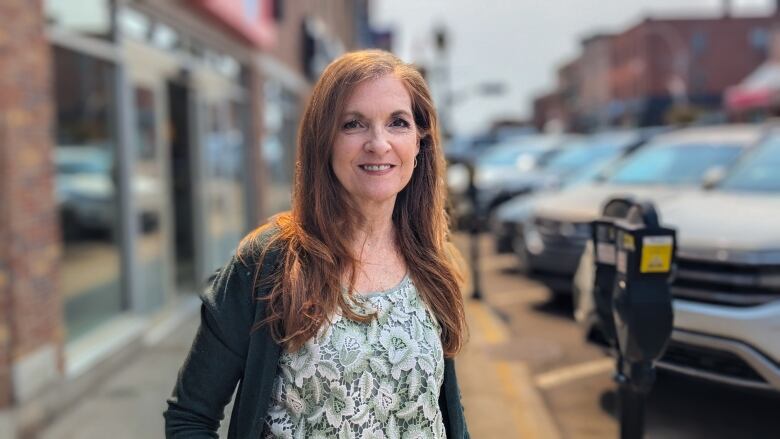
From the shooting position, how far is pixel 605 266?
3625 millimetres

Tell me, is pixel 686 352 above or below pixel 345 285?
below

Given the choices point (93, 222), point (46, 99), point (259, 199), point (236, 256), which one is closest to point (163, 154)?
point (93, 222)

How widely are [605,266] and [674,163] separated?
395cm

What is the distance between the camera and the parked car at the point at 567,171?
9.28 meters

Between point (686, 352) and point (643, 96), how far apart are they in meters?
59.0

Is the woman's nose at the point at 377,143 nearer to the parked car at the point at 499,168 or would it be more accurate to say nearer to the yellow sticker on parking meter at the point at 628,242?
the yellow sticker on parking meter at the point at 628,242

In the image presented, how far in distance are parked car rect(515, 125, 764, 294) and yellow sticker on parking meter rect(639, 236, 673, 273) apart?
3.20m

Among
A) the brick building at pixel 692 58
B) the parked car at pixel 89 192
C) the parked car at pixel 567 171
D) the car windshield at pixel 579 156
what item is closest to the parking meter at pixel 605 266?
the parked car at pixel 89 192

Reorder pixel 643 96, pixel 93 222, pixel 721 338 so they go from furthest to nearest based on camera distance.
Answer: pixel 643 96 → pixel 93 222 → pixel 721 338

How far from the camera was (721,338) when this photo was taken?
4.11 meters

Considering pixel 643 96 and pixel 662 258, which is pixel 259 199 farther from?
pixel 643 96

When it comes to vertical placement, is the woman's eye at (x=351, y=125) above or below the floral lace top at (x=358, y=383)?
above

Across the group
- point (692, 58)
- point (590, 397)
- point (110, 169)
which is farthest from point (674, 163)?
point (692, 58)

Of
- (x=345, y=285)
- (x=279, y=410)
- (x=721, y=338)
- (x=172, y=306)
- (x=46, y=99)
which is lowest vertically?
(x=172, y=306)
